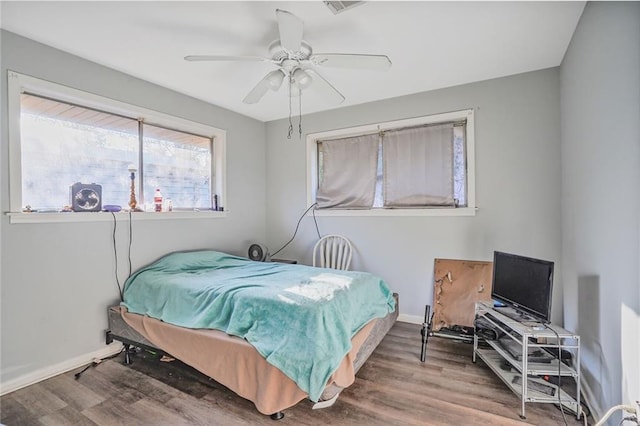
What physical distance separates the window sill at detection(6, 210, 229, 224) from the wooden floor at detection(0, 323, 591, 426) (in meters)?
1.19

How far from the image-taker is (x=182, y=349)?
7.16 feet

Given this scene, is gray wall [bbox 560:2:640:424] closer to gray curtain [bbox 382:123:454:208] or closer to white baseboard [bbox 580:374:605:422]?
white baseboard [bbox 580:374:605:422]

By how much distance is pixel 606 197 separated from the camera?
1715 mm

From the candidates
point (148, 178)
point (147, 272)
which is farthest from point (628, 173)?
point (148, 178)

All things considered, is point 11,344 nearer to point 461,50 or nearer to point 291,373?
point 291,373

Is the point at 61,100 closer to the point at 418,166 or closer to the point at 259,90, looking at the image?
the point at 259,90

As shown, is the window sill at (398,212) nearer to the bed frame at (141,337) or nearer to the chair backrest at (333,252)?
the chair backrest at (333,252)

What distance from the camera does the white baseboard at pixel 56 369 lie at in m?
2.10

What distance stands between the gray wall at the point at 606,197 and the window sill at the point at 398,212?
0.90 metres

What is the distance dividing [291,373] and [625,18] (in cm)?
249

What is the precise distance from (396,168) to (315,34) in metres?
1.81

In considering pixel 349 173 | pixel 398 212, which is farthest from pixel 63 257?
pixel 398 212

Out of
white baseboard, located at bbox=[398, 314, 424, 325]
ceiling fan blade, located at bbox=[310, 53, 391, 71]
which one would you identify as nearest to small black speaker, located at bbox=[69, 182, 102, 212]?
ceiling fan blade, located at bbox=[310, 53, 391, 71]

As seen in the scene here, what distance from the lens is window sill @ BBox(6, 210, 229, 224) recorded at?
7.18 feet
